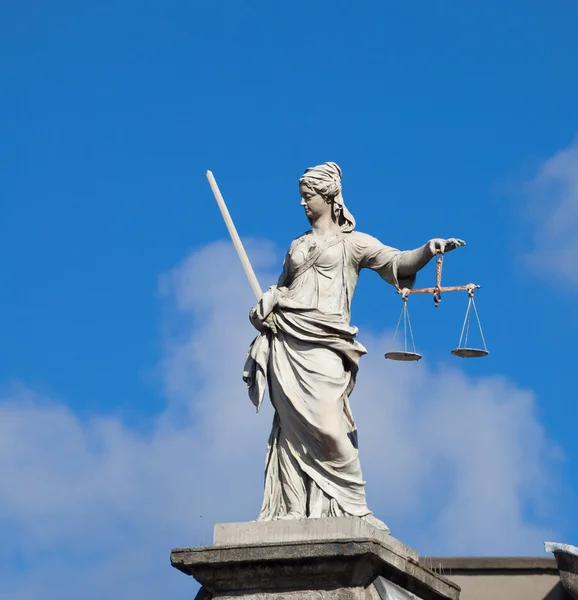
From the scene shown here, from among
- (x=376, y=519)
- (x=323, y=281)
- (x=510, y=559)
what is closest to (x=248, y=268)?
(x=323, y=281)

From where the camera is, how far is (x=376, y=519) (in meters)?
12.2

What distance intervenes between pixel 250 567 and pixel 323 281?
2612mm

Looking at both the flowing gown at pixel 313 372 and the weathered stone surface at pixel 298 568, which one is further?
the flowing gown at pixel 313 372

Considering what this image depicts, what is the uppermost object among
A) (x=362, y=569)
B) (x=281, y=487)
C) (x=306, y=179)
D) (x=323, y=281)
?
(x=306, y=179)

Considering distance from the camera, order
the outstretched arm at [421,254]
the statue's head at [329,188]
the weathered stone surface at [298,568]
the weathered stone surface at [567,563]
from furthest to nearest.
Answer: the weathered stone surface at [567,563], the statue's head at [329,188], the outstretched arm at [421,254], the weathered stone surface at [298,568]

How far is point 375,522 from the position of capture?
12.1 m

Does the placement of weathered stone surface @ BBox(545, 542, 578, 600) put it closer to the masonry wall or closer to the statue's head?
the masonry wall

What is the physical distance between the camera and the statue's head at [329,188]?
13250 millimetres

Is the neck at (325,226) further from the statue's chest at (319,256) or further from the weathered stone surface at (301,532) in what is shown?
the weathered stone surface at (301,532)

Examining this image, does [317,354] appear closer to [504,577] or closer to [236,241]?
[236,241]

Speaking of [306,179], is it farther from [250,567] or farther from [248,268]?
[250,567]

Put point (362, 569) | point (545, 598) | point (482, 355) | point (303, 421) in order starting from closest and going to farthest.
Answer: point (362, 569), point (303, 421), point (482, 355), point (545, 598)

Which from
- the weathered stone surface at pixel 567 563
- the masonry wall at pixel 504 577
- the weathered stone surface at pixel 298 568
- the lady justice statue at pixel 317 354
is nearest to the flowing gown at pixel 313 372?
the lady justice statue at pixel 317 354

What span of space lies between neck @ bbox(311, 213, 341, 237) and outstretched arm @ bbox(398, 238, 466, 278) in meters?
0.67
